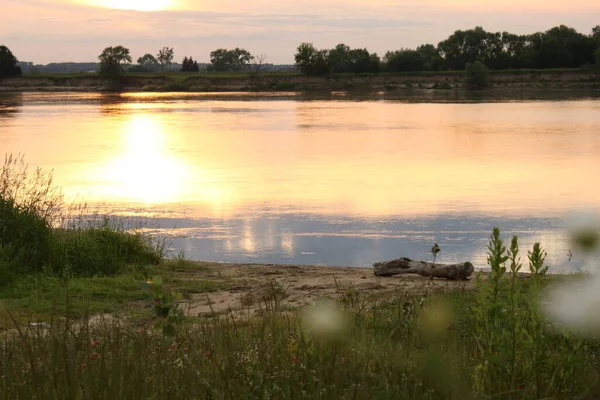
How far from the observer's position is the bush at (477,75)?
112250mm

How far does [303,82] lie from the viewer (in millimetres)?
126750

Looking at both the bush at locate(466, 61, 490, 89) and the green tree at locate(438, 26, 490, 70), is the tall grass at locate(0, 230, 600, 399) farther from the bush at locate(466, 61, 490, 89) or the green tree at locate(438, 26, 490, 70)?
the green tree at locate(438, 26, 490, 70)

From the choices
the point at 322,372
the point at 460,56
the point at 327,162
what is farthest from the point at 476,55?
the point at 322,372

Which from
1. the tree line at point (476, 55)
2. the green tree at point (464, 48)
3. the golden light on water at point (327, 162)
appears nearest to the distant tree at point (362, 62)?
the tree line at point (476, 55)

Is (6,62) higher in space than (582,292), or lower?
higher

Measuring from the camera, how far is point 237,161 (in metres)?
29.7

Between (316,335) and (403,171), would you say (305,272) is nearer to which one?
(316,335)

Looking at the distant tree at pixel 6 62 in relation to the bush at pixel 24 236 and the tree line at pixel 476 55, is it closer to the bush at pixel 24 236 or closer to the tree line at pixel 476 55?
the tree line at pixel 476 55

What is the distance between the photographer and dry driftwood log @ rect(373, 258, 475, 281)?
12328 millimetres

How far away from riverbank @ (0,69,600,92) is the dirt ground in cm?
10071

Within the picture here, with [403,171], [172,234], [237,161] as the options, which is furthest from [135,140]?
[172,234]

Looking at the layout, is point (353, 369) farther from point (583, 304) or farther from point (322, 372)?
point (583, 304)

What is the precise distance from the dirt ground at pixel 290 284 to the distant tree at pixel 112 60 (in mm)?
128740

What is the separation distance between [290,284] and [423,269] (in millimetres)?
2186
